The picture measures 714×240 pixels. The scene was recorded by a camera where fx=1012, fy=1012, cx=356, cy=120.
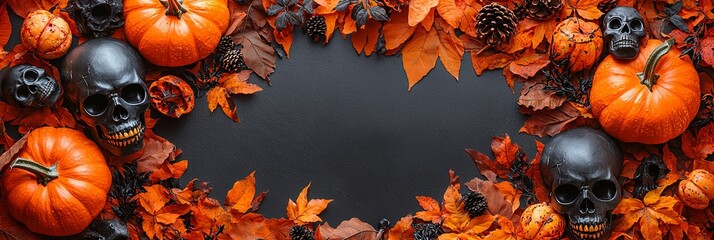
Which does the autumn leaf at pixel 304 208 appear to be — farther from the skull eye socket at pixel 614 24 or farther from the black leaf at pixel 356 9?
the skull eye socket at pixel 614 24

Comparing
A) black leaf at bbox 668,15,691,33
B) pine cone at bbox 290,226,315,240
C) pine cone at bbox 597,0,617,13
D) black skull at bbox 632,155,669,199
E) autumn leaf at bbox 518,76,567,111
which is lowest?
pine cone at bbox 290,226,315,240

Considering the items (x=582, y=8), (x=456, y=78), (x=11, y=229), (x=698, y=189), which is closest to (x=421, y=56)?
(x=456, y=78)

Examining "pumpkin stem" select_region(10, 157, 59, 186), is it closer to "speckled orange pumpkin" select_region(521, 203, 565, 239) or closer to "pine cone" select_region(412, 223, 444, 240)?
"pine cone" select_region(412, 223, 444, 240)

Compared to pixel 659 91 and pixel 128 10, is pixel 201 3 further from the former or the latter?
pixel 659 91

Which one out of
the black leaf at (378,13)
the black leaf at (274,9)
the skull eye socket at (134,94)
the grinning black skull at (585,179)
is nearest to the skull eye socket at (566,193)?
the grinning black skull at (585,179)

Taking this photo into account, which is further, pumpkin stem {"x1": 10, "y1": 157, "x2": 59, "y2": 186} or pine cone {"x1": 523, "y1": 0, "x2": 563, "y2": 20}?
pine cone {"x1": 523, "y1": 0, "x2": 563, "y2": 20}

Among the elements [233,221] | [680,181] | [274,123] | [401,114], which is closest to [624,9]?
[680,181]

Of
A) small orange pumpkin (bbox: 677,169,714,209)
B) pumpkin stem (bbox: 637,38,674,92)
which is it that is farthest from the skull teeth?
small orange pumpkin (bbox: 677,169,714,209)
